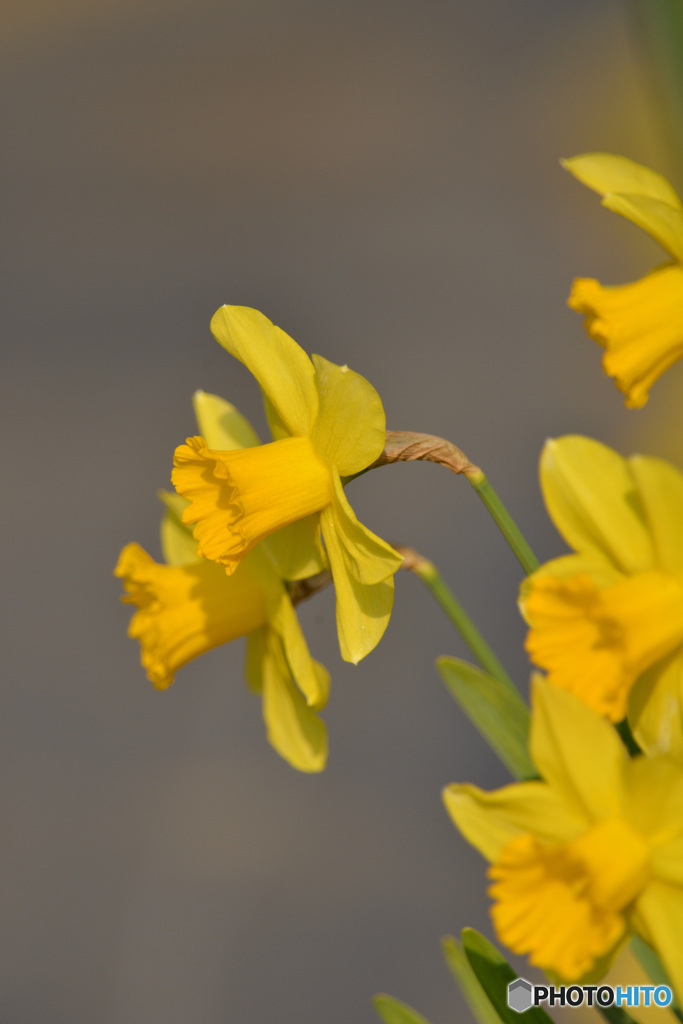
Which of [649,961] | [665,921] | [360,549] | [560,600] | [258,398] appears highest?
[258,398]

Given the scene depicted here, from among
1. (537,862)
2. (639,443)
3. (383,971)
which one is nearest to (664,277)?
(537,862)

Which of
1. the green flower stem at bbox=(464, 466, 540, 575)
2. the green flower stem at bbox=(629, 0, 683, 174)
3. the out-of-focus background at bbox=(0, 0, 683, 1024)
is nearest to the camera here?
the green flower stem at bbox=(464, 466, 540, 575)

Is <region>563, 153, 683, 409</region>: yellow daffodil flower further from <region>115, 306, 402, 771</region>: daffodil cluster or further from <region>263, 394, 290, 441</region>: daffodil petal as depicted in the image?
<region>263, 394, 290, 441</region>: daffodil petal

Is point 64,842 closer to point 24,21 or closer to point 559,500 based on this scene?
point 559,500

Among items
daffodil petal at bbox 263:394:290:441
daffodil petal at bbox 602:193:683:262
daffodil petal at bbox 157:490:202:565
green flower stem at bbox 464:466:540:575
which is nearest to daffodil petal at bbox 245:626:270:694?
daffodil petal at bbox 157:490:202:565

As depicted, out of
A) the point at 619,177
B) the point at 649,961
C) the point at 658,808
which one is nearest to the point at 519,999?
the point at 649,961

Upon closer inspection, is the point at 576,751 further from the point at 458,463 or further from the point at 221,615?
the point at 221,615
